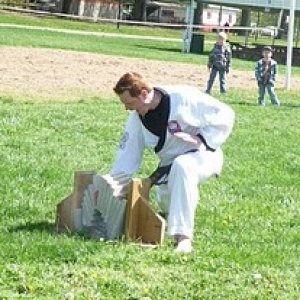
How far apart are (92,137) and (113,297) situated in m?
7.01

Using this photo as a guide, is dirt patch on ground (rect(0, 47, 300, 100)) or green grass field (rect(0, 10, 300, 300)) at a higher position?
green grass field (rect(0, 10, 300, 300))

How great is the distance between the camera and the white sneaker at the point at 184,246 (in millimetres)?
7129

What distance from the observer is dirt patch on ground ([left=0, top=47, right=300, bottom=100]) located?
20.4 m

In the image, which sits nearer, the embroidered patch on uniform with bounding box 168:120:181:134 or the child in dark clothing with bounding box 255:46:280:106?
the embroidered patch on uniform with bounding box 168:120:181:134

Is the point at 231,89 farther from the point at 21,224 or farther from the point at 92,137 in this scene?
the point at 21,224

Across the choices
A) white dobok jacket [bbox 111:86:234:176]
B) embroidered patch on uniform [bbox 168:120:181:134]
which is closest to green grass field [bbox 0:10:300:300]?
white dobok jacket [bbox 111:86:234:176]

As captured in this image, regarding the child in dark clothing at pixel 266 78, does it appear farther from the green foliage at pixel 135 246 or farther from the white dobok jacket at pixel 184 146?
the white dobok jacket at pixel 184 146

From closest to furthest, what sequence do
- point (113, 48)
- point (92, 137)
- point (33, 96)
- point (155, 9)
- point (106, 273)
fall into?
point (106, 273)
point (92, 137)
point (33, 96)
point (113, 48)
point (155, 9)

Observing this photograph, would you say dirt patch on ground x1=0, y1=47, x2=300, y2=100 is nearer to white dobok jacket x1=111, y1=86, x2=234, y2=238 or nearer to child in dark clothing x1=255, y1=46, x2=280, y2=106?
child in dark clothing x1=255, y1=46, x2=280, y2=106

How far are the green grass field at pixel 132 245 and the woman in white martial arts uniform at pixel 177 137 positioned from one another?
0.99 feet

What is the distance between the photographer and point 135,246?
23.5 ft

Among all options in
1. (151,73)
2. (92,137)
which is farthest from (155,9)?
(92,137)

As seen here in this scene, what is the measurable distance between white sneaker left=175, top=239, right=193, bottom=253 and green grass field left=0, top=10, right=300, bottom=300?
0.06m

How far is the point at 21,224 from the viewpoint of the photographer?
7742 millimetres
